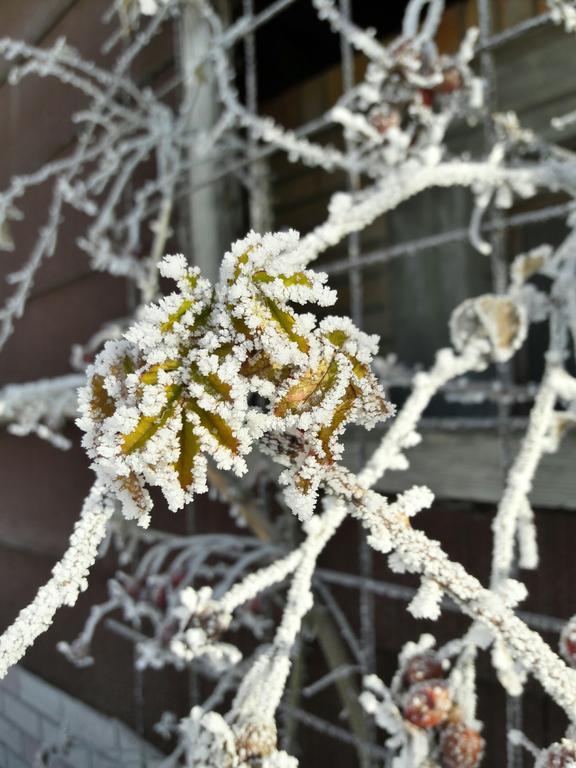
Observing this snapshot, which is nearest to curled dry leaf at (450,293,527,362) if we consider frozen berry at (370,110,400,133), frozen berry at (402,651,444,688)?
frozen berry at (402,651,444,688)

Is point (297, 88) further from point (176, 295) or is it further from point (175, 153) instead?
point (176, 295)

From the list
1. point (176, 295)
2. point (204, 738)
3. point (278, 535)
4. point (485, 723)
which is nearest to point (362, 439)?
point (278, 535)

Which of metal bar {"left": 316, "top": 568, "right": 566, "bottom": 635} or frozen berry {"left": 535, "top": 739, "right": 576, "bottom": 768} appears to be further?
metal bar {"left": 316, "top": 568, "right": 566, "bottom": 635}

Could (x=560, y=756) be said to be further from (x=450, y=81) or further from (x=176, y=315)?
(x=450, y=81)

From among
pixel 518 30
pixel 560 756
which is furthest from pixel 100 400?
pixel 518 30

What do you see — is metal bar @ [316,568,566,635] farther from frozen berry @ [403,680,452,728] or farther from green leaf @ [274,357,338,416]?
green leaf @ [274,357,338,416]

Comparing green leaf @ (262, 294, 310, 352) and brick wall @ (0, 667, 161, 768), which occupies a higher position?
green leaf @ (262, 294, 310, 352)

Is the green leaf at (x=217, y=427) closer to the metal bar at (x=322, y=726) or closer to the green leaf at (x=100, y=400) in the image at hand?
the green leaf at (x=100, y=400)
